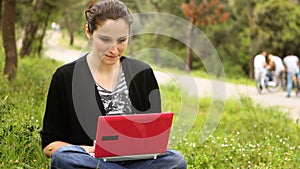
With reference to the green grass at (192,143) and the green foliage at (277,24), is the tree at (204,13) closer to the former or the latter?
the green foliage at (277,24)

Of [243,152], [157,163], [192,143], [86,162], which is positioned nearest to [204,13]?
[192,143]

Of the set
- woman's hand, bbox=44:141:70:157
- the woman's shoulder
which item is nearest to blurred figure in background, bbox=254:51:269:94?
the woman's shoulder

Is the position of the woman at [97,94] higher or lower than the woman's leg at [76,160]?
higher

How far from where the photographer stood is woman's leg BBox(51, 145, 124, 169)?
274 cm

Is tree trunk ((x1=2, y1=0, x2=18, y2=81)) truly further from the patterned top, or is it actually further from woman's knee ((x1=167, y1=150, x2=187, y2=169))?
woman's knee ((x1=167, y1=150, x2=187, y2=169))

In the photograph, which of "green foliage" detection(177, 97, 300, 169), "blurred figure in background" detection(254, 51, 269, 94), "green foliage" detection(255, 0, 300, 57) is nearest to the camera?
"green foliage" detection(177, 97, 300, 169)

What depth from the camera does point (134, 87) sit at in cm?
311

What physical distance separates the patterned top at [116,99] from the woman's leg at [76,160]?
335 mm

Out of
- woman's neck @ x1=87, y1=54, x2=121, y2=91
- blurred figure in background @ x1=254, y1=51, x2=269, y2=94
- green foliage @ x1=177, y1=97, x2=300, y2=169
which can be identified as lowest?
green foliage @ x1=177, y1=97, x2=300, y2=169

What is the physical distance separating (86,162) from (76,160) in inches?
2.1

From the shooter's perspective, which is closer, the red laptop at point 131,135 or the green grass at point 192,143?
the red laptop at point 131,135

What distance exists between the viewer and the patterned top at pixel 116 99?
3.01 m

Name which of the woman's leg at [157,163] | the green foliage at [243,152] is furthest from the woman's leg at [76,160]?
the green foliage at [243,152]

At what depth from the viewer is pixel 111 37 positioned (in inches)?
112
